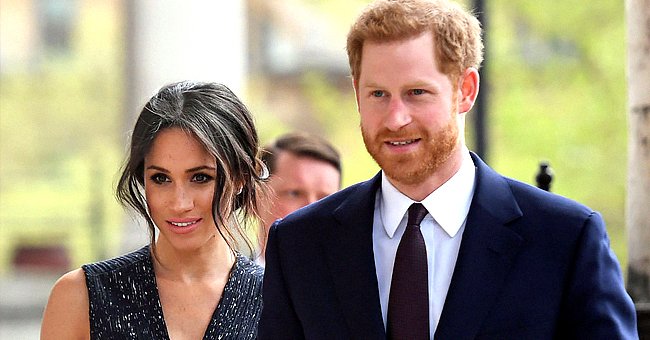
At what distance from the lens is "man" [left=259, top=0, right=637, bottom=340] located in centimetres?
355

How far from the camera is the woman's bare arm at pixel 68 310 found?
15.3 feet

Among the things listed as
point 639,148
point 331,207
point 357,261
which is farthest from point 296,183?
point 357,261

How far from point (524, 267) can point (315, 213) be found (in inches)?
26.7

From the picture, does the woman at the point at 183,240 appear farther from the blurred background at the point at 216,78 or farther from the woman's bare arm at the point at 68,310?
the blurred background at the point at 216,78

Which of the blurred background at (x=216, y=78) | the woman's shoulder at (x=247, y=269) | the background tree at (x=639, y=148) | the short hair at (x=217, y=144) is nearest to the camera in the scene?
the short hair at (x=217, y=144)

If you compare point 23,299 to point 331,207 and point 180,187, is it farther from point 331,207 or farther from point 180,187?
point 331,207

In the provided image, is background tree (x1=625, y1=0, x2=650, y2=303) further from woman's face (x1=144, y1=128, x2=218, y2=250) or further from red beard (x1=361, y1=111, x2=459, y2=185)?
red beard (x1=361, y1=111, x2=459, y2=185)

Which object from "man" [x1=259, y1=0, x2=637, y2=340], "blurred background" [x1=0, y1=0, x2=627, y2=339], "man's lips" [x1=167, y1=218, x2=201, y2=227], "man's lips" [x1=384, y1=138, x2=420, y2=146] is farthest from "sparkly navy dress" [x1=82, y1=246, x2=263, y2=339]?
"blurred background" [x1=0, y1=0, x2=627, y2=339]

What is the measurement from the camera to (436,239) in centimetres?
373

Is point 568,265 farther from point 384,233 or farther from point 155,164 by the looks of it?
point 155,164

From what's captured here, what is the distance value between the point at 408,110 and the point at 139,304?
5.74ft

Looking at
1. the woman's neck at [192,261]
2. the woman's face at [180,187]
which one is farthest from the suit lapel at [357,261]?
the woman's neck at [192,261]

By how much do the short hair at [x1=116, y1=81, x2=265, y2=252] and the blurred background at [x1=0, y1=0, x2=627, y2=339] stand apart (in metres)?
8.15

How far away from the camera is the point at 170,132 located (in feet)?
15.4
